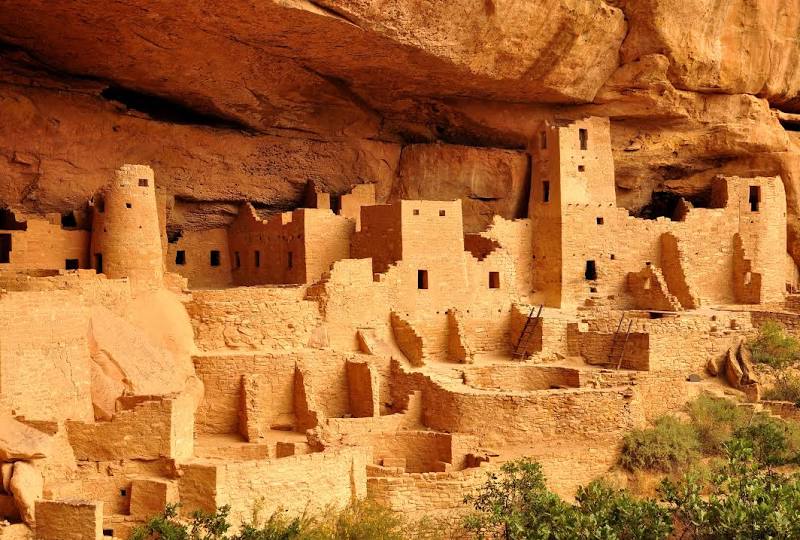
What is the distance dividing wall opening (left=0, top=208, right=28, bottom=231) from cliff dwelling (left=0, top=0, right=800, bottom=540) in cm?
13

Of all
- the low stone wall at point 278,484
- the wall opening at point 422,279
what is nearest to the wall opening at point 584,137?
the wall opening at point 422,279

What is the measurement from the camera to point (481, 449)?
19484 millimetres

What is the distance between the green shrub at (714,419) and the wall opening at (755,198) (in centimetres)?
774

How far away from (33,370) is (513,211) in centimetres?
1385

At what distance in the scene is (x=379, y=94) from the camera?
25156mm

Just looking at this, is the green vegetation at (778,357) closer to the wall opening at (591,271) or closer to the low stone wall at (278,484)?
the wall opening at (591,271)

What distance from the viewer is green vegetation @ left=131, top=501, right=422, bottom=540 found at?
14.9m

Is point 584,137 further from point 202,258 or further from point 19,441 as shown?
point 19,441

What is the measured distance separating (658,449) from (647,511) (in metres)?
4.01

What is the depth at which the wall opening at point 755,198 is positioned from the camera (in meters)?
28.2

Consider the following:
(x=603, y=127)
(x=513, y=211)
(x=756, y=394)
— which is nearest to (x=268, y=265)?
(x=513, y=211)

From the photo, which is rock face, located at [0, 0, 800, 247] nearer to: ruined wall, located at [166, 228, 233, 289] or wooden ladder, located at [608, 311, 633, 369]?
ruined wall, located at [166, 228, 233, 289]

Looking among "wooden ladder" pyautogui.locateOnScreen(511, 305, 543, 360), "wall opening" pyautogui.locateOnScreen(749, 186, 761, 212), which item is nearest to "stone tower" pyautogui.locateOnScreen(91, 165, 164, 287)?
"wooden ladder" pyautogui.locateOnScreen(511, 305, 543, 360)

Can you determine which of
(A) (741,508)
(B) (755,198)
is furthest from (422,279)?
(A) (741,508)
